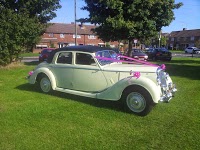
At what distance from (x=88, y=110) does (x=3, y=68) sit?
37.6 feet

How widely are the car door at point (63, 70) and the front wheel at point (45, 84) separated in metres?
0.39

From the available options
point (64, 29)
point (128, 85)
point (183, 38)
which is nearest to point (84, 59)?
point (128, 85)

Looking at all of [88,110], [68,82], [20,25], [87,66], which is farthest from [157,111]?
[20,25]

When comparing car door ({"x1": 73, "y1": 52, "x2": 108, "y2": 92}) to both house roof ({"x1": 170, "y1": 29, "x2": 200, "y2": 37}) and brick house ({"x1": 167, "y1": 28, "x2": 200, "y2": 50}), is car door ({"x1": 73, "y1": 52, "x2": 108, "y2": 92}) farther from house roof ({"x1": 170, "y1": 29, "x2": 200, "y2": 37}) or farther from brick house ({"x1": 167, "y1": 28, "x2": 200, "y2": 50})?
house roof ({"x1": 170, "y1": 29, "x2": 200, "y2": 37})

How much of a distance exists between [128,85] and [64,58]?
2723 mm

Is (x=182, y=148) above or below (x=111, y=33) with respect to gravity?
below

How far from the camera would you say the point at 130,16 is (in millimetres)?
18234

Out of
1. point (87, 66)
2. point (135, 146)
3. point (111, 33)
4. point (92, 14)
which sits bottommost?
point (135, 146)

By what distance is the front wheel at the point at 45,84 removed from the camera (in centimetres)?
853

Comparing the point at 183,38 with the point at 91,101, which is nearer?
the point at 91,101

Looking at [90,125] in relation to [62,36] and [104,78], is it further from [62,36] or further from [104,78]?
[62,36]

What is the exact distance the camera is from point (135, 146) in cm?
468

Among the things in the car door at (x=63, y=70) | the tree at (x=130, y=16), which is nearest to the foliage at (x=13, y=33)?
the tree at (x=130, y=16)

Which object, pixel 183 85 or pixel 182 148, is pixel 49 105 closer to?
pixel 182 148
